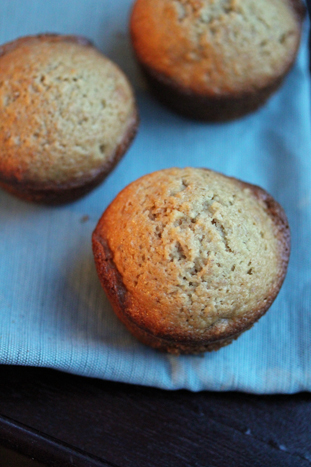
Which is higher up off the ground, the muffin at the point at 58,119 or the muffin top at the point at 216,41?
the muffin top at the point at 216,41

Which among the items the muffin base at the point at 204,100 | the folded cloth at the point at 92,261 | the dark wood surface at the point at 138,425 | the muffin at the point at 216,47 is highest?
the muffin at the point at 216,47

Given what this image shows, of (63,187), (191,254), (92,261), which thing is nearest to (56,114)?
(63,187)

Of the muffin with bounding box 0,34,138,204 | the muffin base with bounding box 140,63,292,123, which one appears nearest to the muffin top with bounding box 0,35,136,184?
the muffin with bounding box 0,34,138,204

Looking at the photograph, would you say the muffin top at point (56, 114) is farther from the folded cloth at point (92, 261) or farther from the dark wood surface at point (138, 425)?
the dark wood surface at point (138, 425)

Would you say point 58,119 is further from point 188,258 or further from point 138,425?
point 138,425

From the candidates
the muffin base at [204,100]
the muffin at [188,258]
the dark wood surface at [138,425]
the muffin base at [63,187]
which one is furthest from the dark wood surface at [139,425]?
the muffin base at [204,100]

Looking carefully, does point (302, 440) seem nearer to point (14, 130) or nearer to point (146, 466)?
point (146, 466)

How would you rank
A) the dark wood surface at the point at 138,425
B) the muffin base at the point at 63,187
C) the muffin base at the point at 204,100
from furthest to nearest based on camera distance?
the muffin base at the point at 204,100 < the muffin base at the point at 63,187 < the dark wood surface at the point at 138,425

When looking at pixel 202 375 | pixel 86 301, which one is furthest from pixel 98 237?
pixel 202 375

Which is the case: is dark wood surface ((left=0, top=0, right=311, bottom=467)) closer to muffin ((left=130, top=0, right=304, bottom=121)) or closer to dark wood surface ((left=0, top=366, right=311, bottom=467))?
dark wood surface ((left=0, top=366, right=311, bottom=467))
